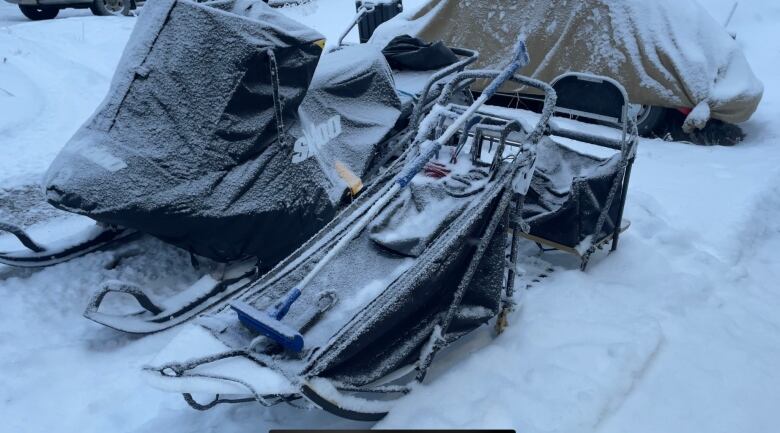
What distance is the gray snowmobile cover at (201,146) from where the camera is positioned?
10.2 feet

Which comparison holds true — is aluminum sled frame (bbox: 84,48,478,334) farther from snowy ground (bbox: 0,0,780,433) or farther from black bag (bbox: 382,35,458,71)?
black bag (bbox: 382,35,458,71)

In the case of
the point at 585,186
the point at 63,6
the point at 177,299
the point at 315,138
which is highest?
the point at 315,138

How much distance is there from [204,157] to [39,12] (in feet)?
38.6

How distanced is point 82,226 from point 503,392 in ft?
11.6

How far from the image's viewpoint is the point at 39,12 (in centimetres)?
1199

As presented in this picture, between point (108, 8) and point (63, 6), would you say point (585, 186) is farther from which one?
point (108, 8)

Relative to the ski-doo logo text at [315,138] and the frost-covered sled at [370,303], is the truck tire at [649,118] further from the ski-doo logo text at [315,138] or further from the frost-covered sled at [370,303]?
the ski-doo logo text at [315,138]

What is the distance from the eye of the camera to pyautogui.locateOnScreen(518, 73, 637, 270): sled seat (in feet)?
11.5

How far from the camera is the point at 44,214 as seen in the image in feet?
14.9

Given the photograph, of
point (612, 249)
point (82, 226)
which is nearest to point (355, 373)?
point (612, 249)

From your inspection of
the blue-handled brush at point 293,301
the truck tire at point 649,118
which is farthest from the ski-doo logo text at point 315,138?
the truck tire at point 649,118

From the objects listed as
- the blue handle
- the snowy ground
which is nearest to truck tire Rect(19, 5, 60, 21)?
the snowy ground

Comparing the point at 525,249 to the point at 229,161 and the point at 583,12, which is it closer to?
the point at 229,161

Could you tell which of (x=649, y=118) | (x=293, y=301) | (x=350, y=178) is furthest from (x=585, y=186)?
(x=649, y=118)
